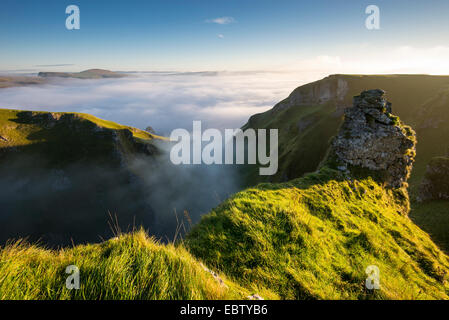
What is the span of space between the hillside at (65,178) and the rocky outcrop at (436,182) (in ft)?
357

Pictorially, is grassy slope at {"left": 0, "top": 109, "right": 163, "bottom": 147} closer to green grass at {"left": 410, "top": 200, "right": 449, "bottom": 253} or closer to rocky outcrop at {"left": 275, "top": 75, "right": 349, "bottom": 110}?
rocky outcrop at {"left": 275, "top": 75, "right": 349, "bottom": 110}

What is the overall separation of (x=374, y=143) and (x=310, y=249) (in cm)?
1556

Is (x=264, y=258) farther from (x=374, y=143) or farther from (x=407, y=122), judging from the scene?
(x=407, y=122)

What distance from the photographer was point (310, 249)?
6164mm

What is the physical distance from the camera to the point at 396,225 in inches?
476

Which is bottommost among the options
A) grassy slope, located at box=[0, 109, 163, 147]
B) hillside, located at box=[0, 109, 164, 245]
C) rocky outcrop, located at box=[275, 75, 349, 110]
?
hillside, located at box=[0, 109, 164, 245]

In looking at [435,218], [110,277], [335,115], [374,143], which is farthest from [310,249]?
[335,115]

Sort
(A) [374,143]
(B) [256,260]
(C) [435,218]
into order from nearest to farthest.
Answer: (B) [256,260], (A) [374,143], (C) [435,218]

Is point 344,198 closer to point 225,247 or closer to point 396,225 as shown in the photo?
point 396,225

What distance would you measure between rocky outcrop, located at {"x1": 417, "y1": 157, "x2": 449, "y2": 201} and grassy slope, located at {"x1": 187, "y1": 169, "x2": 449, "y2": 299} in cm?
3283

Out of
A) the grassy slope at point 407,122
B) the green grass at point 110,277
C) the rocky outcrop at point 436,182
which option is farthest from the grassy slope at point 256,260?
the rocky outcrop at point 436,182

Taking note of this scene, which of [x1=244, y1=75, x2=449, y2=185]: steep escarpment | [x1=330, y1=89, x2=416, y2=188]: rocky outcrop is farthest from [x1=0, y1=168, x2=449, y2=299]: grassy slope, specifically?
[x1=244, y1=75, x2=449, y2=185]: steep escarpment

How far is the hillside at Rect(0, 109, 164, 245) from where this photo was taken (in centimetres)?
9850
